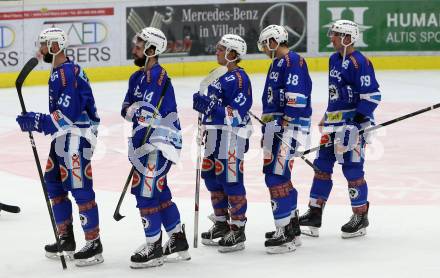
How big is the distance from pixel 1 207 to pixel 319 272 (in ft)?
10.4

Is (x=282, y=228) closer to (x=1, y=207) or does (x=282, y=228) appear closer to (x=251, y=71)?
(x=1, y=207)

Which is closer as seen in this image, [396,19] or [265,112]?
[265,112]

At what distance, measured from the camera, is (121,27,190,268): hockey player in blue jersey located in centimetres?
741

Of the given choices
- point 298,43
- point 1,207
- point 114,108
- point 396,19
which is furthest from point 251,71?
point 1,207

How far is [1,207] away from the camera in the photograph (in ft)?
30.0

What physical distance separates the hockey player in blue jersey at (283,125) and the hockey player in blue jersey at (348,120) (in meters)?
0.41

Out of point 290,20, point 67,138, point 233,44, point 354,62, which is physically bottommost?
point 67,138

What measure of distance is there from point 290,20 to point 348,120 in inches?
435

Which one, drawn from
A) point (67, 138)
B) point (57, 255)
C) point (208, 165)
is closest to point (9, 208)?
point (57, 255)

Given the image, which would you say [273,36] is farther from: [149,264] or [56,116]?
[149,264]

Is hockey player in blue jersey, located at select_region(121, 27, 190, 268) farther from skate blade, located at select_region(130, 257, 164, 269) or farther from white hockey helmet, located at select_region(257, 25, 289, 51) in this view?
white hockey helmet, located at select_region(257, 25, 289, 51)

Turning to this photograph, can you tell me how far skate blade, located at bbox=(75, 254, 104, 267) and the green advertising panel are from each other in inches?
489

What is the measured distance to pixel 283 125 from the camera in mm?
8148

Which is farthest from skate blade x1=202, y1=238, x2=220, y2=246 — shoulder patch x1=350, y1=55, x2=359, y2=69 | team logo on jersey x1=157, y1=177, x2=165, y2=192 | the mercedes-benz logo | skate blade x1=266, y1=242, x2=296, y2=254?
the mercedes-benz logo
